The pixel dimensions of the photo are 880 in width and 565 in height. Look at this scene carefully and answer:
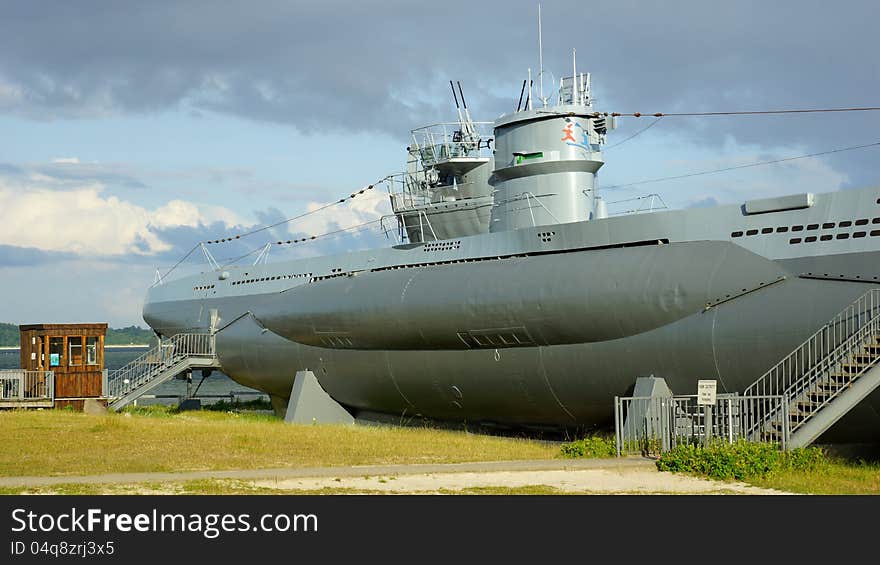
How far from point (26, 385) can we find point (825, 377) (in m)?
28.3

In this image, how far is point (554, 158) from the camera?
29672 millimetres

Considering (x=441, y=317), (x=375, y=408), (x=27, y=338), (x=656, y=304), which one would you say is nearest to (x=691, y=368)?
(x=656, y=304)

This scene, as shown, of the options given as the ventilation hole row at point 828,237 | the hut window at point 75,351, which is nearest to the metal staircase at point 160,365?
the hut window at point 75,351

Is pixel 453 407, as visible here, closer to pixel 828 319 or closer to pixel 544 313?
pixel 544 313

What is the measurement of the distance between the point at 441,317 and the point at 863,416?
10769 millimetres

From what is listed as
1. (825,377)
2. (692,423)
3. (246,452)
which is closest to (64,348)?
(246,452)

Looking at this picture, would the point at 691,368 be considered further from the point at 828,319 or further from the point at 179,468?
the point at 179,468

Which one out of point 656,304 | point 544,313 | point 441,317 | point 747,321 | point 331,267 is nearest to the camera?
point 747,321

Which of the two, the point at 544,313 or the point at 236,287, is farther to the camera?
the point at 236,287

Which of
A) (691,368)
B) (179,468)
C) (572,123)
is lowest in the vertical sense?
(179,468)

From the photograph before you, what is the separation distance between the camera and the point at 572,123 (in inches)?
1171

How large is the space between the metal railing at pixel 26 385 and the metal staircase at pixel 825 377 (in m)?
25.6

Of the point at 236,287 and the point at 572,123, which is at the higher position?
the point at 572,123

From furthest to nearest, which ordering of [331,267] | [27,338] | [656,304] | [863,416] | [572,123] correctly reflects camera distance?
[27,338] → [331,267] → [572,123] → [656,304] → [863,416]
